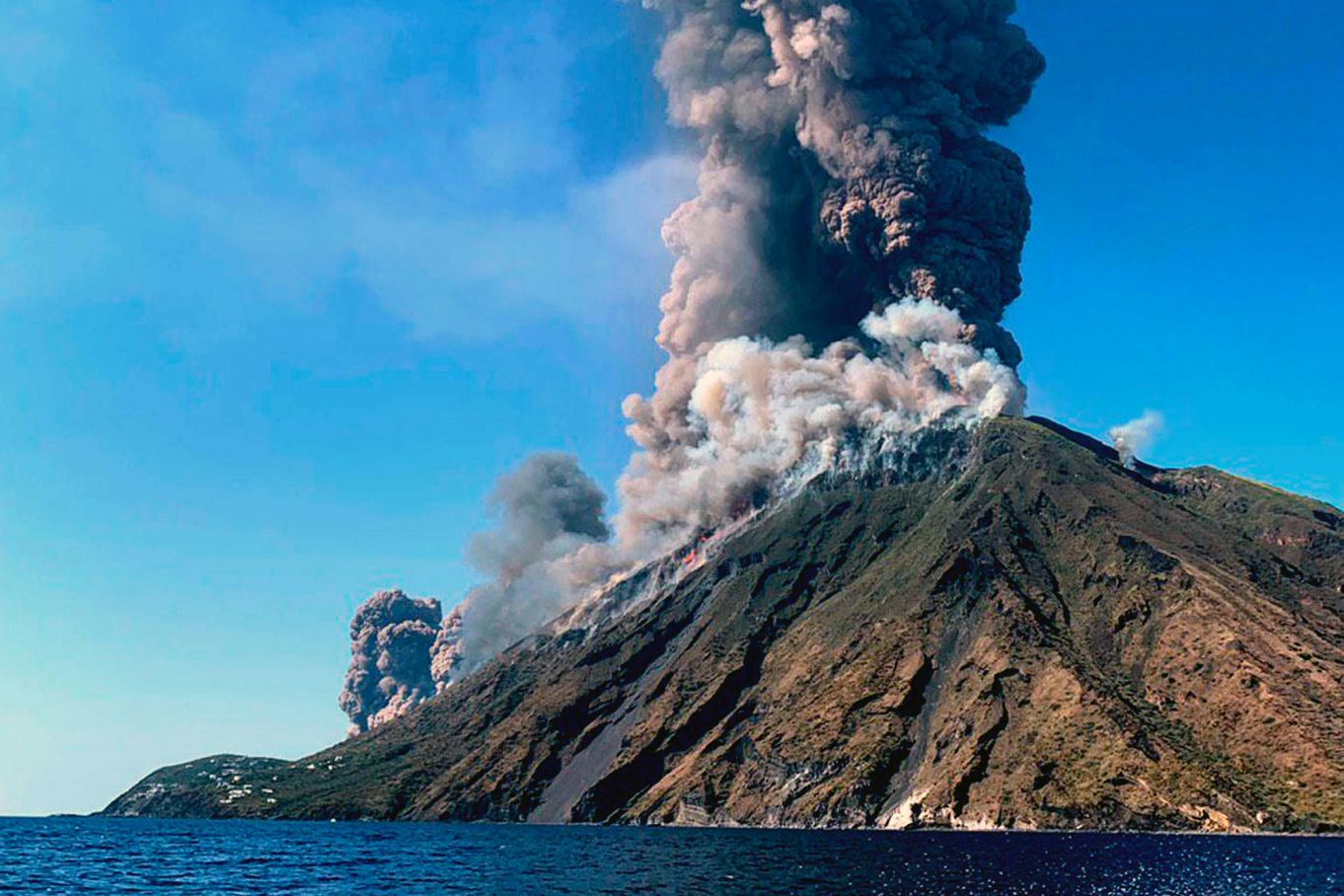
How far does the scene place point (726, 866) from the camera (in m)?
131

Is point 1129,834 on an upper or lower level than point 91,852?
lower

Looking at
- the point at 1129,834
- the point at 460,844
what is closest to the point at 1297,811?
the point at 1129,834

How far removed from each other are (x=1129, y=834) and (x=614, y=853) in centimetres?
10025

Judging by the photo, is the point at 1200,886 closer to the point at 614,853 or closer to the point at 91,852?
the point at 614,853

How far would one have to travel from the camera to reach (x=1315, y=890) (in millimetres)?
103375

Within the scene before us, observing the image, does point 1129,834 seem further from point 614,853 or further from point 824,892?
point 824,892

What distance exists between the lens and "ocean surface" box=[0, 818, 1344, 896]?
353 feet

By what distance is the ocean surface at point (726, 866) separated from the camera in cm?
10762

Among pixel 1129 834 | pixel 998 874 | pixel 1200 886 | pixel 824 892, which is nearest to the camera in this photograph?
pixel 824 892

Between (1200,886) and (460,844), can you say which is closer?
(1200,886)

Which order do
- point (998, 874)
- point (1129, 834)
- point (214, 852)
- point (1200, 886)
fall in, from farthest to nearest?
point (1129, 834) < point (214, 852) < point (998, 874) < point (1200, 886)

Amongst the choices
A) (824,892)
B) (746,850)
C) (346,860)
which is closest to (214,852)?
(346,860)

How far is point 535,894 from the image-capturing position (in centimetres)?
10338

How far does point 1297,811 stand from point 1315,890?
11004 cm
